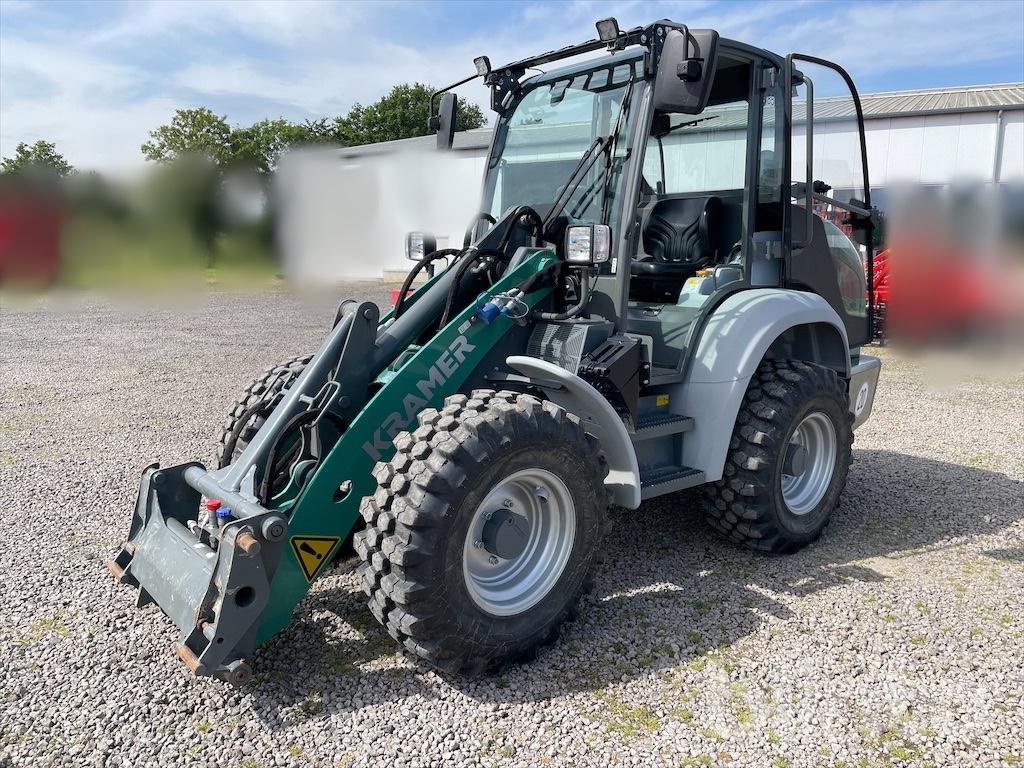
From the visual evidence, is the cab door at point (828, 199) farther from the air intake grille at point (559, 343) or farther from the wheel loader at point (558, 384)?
the air intake grille at point (559, 343)

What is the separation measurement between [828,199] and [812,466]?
171 centimetres

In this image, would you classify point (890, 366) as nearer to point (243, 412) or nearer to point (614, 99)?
point (614, 99)

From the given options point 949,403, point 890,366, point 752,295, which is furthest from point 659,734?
point 890,366

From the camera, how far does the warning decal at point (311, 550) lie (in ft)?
10.9

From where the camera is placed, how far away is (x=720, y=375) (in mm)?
4379

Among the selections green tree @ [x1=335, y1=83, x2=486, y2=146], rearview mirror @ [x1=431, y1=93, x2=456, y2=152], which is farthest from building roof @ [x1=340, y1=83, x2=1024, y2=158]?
green tree @ [x1=335, y1=83, x2=486, y2=146]

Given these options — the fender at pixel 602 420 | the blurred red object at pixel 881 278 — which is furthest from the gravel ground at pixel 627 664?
the blurred red object at pixel 881 278

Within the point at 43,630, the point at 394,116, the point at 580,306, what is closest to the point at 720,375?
the point at 580,306

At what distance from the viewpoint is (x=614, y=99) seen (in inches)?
172

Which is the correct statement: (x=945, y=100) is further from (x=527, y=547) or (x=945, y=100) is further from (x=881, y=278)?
(x=527, y=547)

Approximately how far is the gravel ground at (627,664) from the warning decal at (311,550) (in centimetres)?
47

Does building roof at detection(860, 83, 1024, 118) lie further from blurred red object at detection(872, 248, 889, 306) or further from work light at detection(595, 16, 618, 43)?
work light at detection(595, 16, 618, 43)

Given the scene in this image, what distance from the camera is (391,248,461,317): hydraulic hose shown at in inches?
171

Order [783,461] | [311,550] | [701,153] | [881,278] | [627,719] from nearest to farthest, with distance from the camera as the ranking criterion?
1. [627,719]
2. [311,550]
3. [783,461]
4. [701,153]
5. [881,278]
